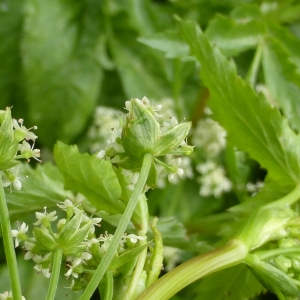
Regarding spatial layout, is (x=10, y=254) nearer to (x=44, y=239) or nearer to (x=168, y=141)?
(x=44, y=239)

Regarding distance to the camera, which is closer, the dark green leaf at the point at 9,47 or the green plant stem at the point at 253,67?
the green plant stem at the point at 253,67

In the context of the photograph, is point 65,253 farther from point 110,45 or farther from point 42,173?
point 110,45

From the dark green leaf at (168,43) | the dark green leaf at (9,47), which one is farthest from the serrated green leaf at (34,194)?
the dark green leaf at (9,47)

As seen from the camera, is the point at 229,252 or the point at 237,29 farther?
the point at 237,29

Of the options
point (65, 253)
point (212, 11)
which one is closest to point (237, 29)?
point (212, 11)

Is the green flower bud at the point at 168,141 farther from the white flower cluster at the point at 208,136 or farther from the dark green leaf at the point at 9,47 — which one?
the dark green leaf at the point at 9,47

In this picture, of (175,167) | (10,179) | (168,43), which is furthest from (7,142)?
(168,43)
